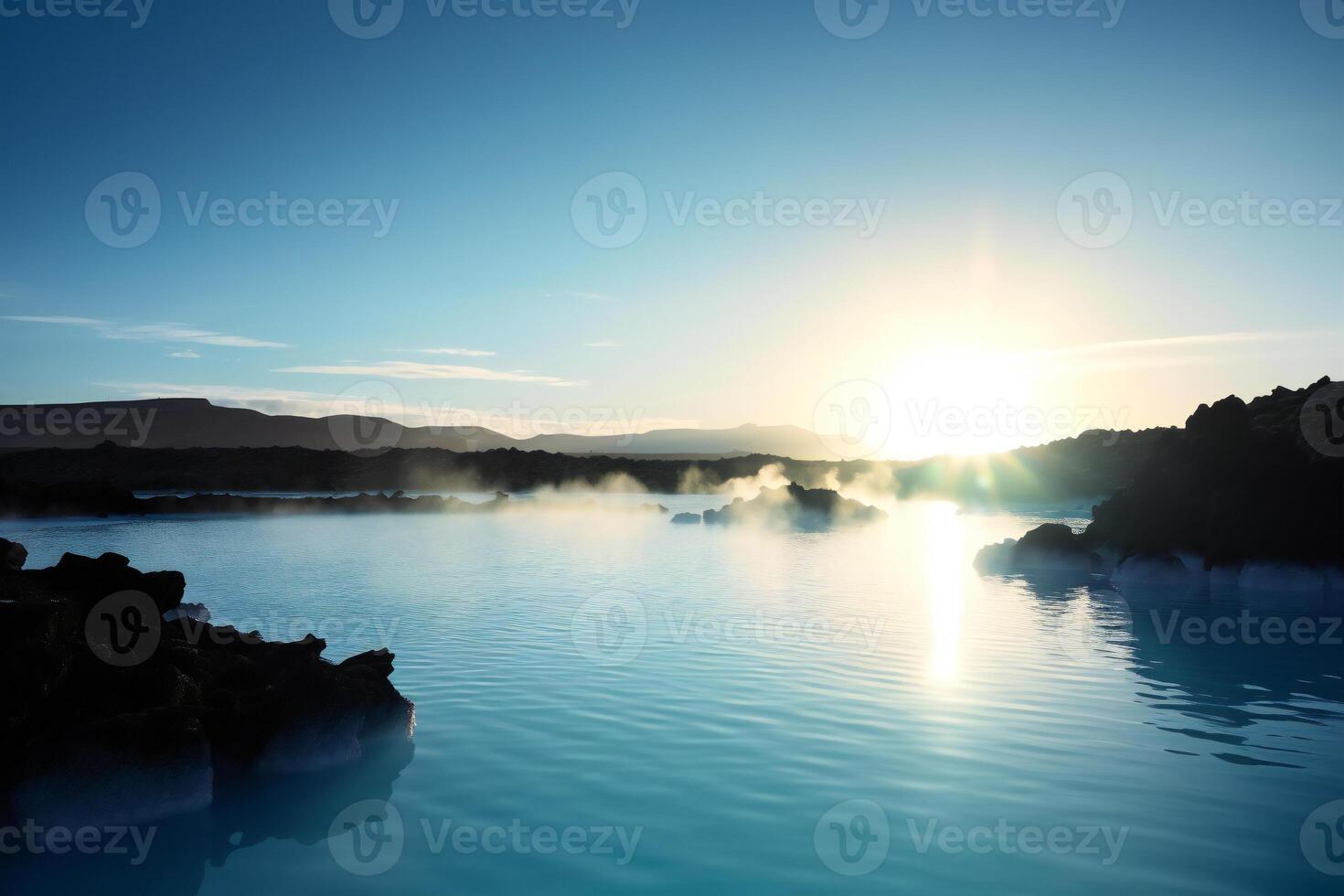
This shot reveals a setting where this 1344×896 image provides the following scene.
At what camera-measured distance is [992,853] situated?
369 inches

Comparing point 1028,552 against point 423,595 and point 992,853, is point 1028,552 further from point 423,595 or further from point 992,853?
point 992,853

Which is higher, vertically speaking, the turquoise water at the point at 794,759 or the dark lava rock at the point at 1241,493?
the dark lava rock at the point at 1241,493

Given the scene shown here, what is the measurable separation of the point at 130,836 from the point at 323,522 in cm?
6475

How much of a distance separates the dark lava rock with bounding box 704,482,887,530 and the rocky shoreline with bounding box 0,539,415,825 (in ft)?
200

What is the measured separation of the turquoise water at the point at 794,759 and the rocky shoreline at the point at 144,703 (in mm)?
560

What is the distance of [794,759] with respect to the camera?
1233cm

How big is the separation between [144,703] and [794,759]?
910 cm

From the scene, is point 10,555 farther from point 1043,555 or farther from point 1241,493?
point 1043,555

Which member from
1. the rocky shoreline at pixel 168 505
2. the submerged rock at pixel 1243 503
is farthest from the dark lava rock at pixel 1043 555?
the rocky shoreline at pixel 168 505

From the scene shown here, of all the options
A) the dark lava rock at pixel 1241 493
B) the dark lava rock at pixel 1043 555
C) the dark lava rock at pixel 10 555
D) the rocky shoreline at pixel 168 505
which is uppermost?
the dark lava rock at pixel 1241 493

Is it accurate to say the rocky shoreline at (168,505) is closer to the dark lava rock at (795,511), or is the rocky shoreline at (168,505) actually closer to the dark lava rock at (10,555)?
the dark lava rock at (795,511)

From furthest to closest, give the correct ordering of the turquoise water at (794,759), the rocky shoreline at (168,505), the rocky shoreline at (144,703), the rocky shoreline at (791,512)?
the rocky shoreline at (791,512)
the rocky shoreline at (168,505)
the rocky shoreline at (144,703)
the turquoise water at (794,759)

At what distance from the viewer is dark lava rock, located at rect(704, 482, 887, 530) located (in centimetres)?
7444

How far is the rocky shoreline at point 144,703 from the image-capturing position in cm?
988
